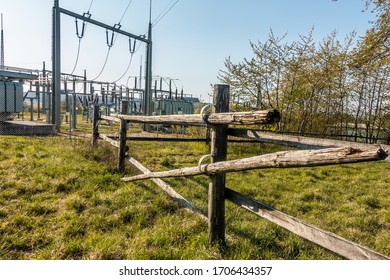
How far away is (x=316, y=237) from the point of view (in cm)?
155

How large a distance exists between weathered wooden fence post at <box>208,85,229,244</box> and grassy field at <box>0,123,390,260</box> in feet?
0.52

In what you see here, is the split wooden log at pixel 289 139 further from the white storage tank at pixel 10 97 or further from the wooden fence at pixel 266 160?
the white storage tank at pixel 10 97

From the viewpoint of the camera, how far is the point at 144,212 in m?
3.08

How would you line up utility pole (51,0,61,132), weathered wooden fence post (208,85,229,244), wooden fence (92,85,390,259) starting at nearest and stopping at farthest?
wooden fence (92,85,390,259), weathered wooden fence post (208,85,229,244), utility pole (51,0,61,132)

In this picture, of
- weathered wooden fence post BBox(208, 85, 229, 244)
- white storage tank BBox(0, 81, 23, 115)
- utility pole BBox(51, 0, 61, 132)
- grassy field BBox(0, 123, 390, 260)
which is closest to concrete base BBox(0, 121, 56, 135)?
white storage tank BBox(0, 81, 23, 115)

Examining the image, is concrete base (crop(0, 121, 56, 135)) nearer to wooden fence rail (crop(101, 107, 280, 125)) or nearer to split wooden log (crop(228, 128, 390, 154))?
wooden fence rail (crop(101, 107, 280, 125))

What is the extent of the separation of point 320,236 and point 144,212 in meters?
2.07

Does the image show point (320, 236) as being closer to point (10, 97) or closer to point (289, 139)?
point (289, 139)

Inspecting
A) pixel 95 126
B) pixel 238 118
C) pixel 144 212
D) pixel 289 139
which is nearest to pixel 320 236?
pixel 289 139

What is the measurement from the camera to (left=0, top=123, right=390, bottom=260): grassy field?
230cm

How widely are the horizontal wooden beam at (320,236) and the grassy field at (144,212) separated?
0.49m

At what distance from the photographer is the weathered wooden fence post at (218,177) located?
220 centimetres

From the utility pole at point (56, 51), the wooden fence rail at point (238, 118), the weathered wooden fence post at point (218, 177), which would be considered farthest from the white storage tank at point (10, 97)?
the weathered wooden fence post at point (218, 177)

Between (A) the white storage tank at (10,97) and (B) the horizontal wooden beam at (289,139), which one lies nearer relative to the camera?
(B) the horizontal wooden beam at (289,139)
